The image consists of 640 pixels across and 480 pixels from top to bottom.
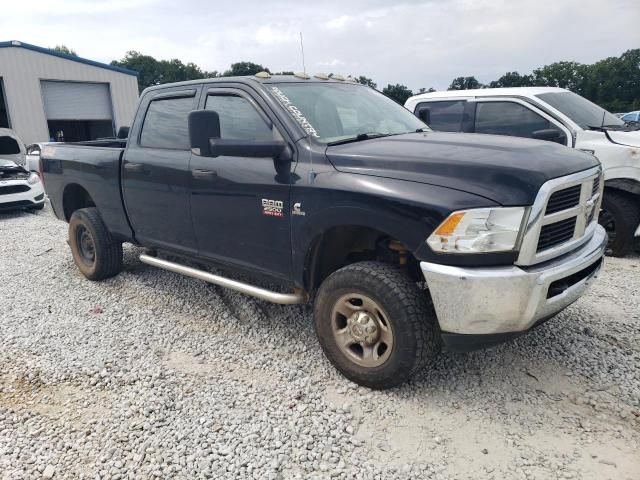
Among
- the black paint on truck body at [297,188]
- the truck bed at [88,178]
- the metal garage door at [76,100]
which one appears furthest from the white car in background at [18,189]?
the metal garage door at [76,100]

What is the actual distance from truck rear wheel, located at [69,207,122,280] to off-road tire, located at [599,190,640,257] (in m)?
5.43

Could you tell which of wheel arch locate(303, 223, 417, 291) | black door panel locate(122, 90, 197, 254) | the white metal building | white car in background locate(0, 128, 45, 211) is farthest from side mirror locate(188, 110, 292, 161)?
the white metal building

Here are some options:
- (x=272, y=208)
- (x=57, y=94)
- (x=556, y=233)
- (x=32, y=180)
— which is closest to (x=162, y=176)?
(x=272, y=208)

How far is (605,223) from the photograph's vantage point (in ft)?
18.8

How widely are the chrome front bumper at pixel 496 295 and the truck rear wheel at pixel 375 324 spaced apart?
18 centimetres

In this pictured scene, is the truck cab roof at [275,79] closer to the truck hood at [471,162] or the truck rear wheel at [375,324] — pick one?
the truck hood at [471,162]

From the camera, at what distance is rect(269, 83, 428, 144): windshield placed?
341cm

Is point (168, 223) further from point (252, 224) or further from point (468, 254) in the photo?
point (468, 254)

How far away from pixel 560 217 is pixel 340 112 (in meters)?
1.75

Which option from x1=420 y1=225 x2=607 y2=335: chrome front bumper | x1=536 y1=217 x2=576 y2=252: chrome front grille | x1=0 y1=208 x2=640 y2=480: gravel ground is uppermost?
x1=536 y1=217 x2=576 y2=252: chrome front grille

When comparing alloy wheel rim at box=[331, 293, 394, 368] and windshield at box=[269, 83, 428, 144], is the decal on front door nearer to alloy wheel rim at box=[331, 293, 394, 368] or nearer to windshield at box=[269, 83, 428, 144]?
windshield at box=[269, 83, 428, 144]

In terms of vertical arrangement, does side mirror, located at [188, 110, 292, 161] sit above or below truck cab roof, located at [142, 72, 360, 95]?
below

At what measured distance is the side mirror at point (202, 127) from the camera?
3.09 m

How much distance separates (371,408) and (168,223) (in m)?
2.33
